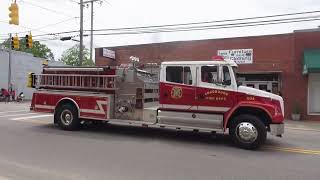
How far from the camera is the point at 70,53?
82062 millimetres

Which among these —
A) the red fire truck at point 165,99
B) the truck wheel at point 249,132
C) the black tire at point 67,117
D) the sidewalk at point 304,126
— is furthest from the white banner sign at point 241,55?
the truck wheel at point 249,132

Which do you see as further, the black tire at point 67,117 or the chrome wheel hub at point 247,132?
the black tire at point 67,117

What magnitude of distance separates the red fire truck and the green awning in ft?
38.7

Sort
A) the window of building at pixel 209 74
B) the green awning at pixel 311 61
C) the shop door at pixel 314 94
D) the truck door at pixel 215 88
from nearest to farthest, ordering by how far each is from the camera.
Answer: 1. the truck door at pixel 215 88
2. the window of building at pixel 209 74
3. the green awning at pixel 311 61
4. the shop door at pixel 314 94

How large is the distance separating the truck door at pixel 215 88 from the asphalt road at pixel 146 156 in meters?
1.14

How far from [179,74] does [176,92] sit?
0.56m

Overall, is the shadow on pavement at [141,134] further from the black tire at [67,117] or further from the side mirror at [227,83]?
the side mirror at [227,83]

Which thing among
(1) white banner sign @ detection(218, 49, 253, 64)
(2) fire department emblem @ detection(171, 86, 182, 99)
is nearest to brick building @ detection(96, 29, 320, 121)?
(1) white banner sign @ detection(218, 49, 253, 64)

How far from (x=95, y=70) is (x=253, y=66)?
14.4 m

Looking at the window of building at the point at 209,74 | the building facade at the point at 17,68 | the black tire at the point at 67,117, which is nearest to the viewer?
the window of building at the point at 209,74

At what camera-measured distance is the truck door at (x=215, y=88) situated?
11.5 m

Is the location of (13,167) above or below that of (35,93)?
below

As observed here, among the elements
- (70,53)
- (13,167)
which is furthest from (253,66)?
(70,53)

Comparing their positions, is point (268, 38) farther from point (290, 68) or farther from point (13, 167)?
point (13, 167)
